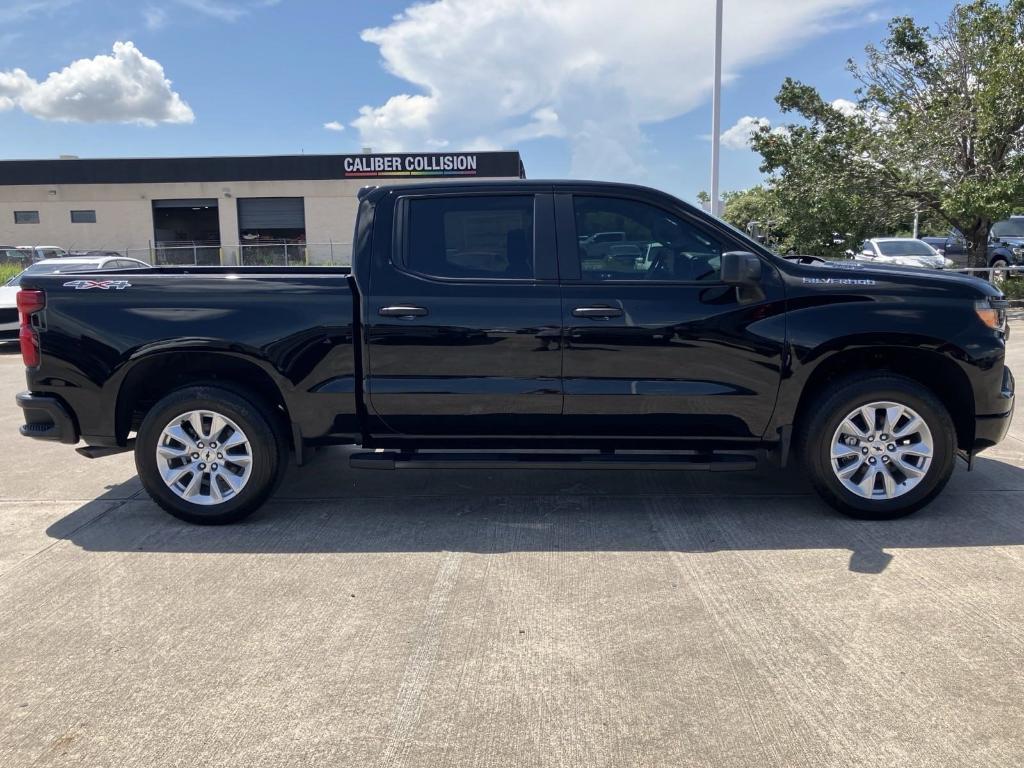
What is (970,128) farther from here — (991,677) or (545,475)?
(991,677)

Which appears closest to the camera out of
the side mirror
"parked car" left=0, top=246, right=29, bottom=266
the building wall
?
the side mirror

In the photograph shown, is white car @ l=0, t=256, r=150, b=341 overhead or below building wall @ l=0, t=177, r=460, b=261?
below

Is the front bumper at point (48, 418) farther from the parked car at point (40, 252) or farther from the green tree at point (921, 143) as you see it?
the parked car at point (40, 252)

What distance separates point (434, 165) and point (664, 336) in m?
36.0

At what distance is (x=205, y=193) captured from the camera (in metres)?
40.8

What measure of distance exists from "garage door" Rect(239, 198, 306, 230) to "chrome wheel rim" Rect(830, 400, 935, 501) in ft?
128

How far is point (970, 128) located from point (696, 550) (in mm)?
16147

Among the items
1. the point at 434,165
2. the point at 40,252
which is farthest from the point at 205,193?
the point at 40,252

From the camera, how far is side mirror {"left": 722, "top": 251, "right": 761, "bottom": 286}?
15.0ft

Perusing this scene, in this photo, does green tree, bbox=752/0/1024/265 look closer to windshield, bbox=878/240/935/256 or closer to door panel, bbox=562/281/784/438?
windshield, bbox=878/240/935/256

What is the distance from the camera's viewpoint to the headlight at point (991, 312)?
4.84 m

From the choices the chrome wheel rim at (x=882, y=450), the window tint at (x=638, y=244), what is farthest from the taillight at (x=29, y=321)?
the chrome wheel rim at (x=882, y=450)

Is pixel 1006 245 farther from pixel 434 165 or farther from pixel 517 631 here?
pixel 434 165

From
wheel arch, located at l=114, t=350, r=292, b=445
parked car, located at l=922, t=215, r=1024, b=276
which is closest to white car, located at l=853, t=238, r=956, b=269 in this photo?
parked car, located at l=922, t=215, r=1024, b=276
